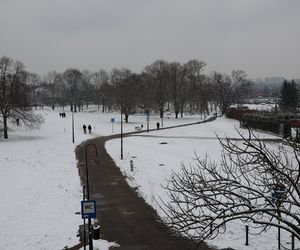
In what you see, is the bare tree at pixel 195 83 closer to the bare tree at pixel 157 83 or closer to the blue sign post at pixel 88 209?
the bare tree at pixel 157 83

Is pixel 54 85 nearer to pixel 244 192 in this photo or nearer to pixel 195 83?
pixel 195 83

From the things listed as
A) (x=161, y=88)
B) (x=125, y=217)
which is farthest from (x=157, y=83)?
(x=125, y=217)

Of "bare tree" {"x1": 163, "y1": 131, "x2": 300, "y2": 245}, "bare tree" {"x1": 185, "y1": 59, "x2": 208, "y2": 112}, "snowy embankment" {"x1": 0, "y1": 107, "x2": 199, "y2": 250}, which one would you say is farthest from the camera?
"bare tree" {"x1": 185, "y1": 59, "x2": 208, "y2": 112}

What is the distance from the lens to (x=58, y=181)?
2748 cm

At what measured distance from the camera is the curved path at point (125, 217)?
1639cm

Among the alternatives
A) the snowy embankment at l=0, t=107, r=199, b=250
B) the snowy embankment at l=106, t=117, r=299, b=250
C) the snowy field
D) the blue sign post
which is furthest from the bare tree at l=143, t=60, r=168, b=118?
the blue sign post

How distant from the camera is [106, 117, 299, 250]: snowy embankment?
16.7m

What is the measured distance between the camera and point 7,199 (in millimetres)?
22828

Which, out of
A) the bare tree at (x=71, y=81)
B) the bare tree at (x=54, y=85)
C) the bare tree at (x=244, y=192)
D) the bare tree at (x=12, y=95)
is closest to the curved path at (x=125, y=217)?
the bare tree at (x=244, y=192)

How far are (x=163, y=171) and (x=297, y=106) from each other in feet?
280

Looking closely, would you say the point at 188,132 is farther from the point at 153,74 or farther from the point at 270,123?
the point at 153,74

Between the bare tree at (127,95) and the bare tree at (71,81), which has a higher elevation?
the bare tree at (71,81)

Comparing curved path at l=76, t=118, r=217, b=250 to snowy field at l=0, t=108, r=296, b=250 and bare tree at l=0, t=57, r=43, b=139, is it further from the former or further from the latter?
bare tree at l=0, t=57, r=43, b=139

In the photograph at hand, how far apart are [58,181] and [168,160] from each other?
39.0 ft
